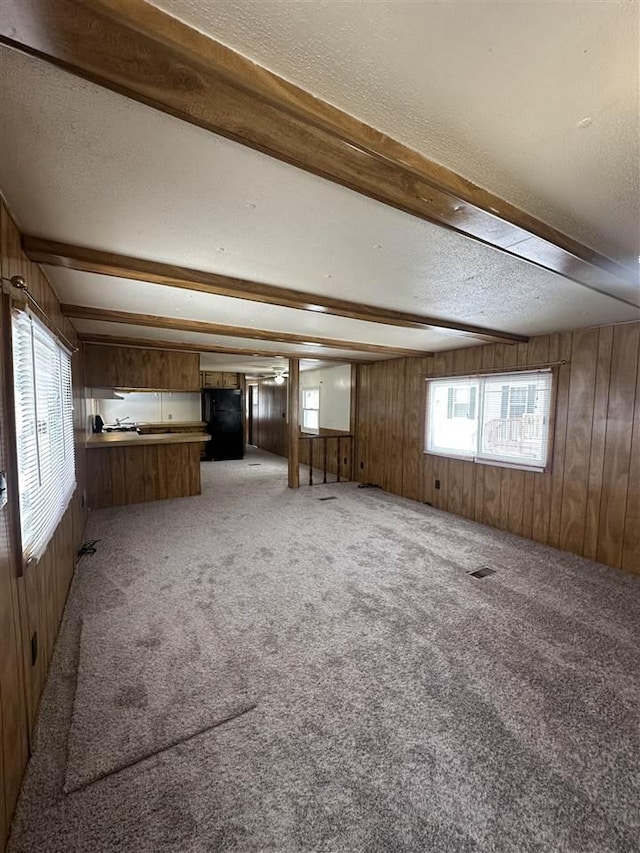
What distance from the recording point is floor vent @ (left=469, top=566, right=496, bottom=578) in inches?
122

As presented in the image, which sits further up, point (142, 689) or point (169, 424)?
point (169, 424)

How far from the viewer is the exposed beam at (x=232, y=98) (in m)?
0.73

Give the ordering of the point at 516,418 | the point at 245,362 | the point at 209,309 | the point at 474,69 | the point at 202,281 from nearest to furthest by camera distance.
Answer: the point at 474,69, the point at 202,281, the point at 209,309, the point at 516,418, the point at 245,362

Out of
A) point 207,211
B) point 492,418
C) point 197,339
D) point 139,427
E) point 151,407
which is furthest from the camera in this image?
point 151,407

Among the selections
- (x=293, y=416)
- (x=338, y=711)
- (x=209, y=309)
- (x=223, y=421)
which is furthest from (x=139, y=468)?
(x=338, y=711)

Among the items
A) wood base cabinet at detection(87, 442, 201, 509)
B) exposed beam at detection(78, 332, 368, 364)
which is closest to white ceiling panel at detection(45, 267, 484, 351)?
exposed beam at detection(78, 332, 368, 364)

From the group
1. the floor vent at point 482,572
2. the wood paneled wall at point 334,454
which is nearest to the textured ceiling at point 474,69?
the floor vent at point 482,572

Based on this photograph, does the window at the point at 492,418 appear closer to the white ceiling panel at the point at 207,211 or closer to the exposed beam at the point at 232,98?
the white ceiling panel at the point at 207,211

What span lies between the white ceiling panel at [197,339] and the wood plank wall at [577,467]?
5.73 ft

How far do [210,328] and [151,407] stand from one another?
3.60 meters

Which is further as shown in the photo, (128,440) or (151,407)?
(151,407)

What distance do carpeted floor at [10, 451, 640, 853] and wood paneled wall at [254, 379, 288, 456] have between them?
637 cm

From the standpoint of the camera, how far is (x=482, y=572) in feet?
10.4

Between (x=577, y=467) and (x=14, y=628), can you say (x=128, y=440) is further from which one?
(x=577, y=467)
